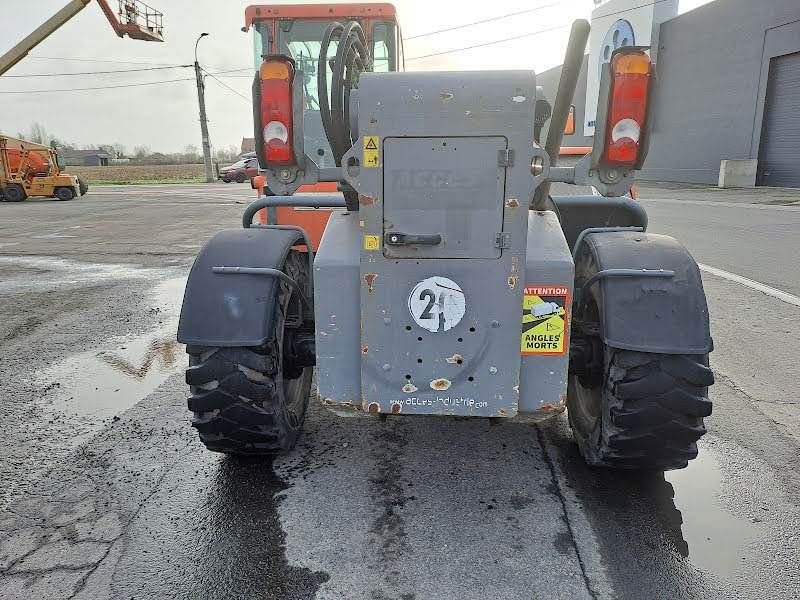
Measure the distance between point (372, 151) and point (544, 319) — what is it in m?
1.00

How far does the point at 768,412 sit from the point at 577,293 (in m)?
1.71

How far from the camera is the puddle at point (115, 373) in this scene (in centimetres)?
412

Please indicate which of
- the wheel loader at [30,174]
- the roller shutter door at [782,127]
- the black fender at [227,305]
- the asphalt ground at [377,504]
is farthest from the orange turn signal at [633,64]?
the wheel loader at [30,174]

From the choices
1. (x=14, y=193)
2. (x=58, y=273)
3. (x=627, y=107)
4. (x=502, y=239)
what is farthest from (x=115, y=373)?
(x=14, y=193)

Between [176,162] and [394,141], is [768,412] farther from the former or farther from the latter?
[176,162]

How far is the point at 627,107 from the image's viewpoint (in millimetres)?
2523

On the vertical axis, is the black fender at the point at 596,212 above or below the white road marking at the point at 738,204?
above

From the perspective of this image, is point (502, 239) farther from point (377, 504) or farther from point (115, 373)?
point (115, 373)

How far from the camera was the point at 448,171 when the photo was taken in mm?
2484

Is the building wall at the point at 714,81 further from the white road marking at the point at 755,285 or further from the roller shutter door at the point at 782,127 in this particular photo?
the white road marking at the point at 755,285

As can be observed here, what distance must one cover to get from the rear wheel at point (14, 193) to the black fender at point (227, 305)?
25382 millimetres

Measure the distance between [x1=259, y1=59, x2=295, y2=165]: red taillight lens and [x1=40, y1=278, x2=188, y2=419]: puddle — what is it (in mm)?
2261

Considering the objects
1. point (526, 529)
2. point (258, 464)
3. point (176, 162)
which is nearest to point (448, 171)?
point (526, 529)

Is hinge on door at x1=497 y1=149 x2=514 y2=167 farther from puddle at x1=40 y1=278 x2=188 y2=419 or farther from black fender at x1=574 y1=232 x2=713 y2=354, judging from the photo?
puddle at x1=40 y1=278 x2=188 y2=419
